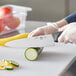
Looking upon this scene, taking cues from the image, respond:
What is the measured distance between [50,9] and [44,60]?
1.12 m

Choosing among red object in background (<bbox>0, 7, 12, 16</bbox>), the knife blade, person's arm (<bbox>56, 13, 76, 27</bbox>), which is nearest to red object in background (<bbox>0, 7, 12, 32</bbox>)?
red object in background (<bbox>0, 7, 12, 16</bbox>)

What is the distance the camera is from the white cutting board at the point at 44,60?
72 centimetres

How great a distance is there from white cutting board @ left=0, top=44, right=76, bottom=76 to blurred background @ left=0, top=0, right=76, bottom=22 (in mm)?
936

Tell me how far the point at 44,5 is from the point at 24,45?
111 cm

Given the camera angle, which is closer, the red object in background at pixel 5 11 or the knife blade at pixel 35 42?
the knife blade at pixel 35 42

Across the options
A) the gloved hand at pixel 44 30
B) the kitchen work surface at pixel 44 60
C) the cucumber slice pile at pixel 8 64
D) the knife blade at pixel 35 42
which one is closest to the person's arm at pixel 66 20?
the gloved hand at pixel 44 30

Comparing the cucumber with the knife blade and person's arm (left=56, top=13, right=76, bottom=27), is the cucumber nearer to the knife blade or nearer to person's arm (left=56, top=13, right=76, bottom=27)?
the knife blade

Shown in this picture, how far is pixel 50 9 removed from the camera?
1.91 meters

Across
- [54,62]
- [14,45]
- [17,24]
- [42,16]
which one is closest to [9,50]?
[14,45]

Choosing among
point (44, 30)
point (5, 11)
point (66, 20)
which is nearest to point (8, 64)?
point (44, 30)

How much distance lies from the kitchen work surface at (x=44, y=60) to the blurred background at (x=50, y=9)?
927 millimetres

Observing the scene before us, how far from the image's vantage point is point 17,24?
136cm

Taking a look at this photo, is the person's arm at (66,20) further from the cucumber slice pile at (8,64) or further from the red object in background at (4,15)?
the cucumber slice pile at (8,64)

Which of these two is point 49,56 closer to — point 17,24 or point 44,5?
point 17,24
